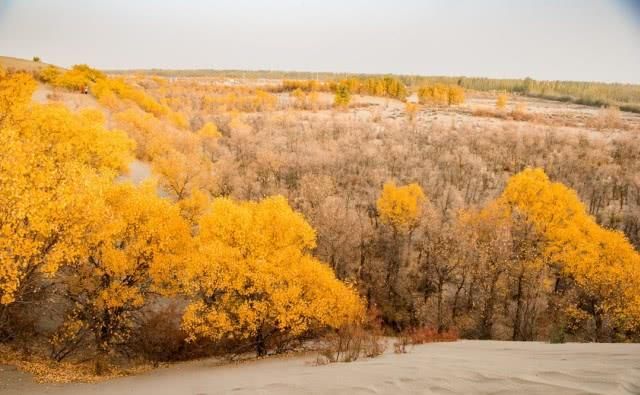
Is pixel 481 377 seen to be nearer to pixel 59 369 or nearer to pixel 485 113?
pixel 59 369

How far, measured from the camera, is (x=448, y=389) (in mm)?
9211

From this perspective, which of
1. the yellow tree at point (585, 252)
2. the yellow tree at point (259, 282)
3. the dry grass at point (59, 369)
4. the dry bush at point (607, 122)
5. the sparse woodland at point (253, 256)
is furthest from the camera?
the dry bush at point (607, 122)

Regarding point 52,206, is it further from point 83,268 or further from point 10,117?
point 10,117

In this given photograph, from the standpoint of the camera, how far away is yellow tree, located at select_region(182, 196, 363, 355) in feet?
90.0

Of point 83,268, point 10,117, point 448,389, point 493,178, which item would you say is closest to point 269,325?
point 83,268

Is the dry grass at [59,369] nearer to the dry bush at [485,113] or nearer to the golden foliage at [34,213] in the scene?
the golden foliage at [34,213]

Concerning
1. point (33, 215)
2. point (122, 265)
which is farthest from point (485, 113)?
point (33, 215)

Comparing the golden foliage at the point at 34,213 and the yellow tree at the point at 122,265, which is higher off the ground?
the golden foliage at the point at 34,213

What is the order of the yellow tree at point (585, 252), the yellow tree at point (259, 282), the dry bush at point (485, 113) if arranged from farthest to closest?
the dry bush at point (485, 113), the yellow tree at point (585, 252), the yellow tree at point (259, 282)

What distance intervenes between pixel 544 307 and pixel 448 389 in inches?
1479

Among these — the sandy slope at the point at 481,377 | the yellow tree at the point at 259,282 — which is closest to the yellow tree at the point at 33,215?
the yellow tree at the point at 259,282

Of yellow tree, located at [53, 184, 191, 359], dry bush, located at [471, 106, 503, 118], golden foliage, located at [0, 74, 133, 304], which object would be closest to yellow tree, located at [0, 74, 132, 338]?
golden foliage, located at [0, 74, 133, 304]

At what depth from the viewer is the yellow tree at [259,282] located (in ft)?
90.0

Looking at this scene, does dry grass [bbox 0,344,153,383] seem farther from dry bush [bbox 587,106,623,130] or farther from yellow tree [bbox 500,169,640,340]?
dry bush [bbox 587,106,623,130]
